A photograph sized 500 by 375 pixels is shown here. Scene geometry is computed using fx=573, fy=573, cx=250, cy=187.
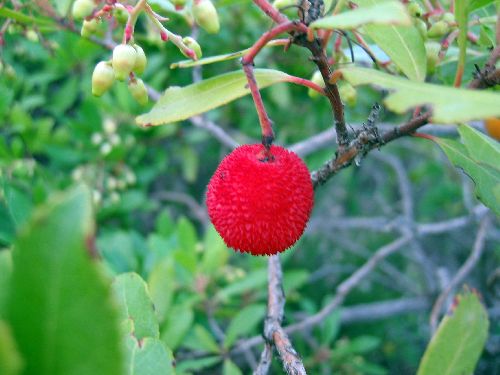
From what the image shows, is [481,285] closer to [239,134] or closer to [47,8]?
[239,134]

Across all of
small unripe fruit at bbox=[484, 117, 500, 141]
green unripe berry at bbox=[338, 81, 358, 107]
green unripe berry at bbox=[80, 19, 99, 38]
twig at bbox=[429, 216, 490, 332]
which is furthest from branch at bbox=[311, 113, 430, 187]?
twig at bbox=[429, 216, 490, 332]

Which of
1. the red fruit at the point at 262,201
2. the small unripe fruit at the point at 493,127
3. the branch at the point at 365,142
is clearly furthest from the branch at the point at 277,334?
the small unripe fruit at the point at 493,127

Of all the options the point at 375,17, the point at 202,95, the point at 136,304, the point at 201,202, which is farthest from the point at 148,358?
the point at 201,202

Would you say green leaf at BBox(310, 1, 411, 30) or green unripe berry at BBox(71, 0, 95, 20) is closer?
green leaf at BBox(310, 1, 411, 30)

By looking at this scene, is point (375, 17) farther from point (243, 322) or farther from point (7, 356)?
point (243, 322)

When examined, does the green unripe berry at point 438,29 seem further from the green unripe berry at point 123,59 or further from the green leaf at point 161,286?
the green leaf at point 161,286

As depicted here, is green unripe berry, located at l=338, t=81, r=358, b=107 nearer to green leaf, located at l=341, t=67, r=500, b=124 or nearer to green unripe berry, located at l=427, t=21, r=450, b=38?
green unripe berry, located at l=427, t=21, r=450, b=38

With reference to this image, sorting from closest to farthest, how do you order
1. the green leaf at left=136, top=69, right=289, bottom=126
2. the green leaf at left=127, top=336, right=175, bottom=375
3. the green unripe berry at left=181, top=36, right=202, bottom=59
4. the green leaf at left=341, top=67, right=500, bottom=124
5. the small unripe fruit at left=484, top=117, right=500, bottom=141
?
the green leaf at left=341, top=67, right=500, bottom=124 → the green leaf at left=127, top=336, right=175, bottom=375 → the green leaf at left=136, top=69, right=289, bottom=126 → the green unripe berry at left=181, top=36, right=202, bottom=59 → the small unripe fruit at left=484, top=117, right=500, bottom=141
